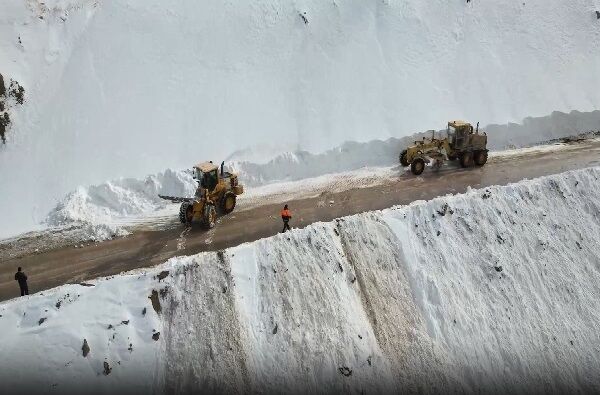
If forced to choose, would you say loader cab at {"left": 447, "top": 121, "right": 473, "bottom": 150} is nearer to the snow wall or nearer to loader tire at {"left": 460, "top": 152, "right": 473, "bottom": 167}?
loader tire at {"left": 460, "top": 152, "right": 473, "bottom": 167}

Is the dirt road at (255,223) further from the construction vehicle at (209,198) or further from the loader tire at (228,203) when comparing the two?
the construction vehicle at (209,198)

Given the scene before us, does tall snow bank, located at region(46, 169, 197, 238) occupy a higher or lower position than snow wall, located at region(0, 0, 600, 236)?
lower

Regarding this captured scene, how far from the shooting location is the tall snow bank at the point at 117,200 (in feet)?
61.7

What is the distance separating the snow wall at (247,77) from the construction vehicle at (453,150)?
220cm

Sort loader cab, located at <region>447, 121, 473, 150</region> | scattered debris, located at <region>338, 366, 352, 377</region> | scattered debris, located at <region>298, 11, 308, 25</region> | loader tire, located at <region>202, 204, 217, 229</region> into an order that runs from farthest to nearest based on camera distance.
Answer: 1. scattered debris, located at <region>298, 11, 308, 25</region>
2. loader cab, located at <region>447, 121, 473, 150</region>
3. loader tire, located at <region>202, 204, 217, 229</region>
4. scattered debris, located at <region>338, 366, 352, 377</region>

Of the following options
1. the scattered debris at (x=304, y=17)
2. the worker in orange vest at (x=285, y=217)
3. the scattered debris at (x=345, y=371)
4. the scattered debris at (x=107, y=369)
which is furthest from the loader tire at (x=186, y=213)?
the scattered debris at (x=304, y=17)

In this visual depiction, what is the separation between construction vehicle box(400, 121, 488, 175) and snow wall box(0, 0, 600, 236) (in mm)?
2196

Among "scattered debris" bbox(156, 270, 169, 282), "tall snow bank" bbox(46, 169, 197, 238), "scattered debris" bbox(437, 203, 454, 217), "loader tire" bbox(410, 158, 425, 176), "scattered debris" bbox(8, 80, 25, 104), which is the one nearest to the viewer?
"scattered debris" bbox(156, 270, 169, 282)

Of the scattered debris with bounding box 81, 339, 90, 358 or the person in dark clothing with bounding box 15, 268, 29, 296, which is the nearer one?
the scattered debris with bounding box 81, 339, 90, 358

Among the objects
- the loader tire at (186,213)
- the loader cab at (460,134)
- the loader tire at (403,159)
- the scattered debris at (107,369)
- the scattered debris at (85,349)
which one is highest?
the loader cab at (460,134)

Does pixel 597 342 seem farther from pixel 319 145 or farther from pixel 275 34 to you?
pixel 275 34

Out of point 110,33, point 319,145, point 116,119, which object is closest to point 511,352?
point 319,145

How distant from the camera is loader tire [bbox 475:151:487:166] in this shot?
22.1m

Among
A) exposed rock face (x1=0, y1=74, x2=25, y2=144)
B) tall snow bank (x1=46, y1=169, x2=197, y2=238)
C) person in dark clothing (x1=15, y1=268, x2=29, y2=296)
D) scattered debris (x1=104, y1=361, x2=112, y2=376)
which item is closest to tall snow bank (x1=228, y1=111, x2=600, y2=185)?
tall snow bank (x1=46, y1=169, x2=197, y2=238)
